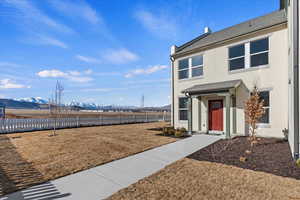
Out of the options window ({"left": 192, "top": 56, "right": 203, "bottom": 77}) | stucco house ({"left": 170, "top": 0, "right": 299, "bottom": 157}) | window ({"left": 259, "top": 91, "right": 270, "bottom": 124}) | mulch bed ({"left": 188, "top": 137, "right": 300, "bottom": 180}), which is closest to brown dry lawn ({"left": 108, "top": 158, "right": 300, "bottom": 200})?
mulch bed ({"left": 188, "top": 137, "right": 300, "bottom": 180})

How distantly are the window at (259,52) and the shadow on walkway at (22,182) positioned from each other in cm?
1103

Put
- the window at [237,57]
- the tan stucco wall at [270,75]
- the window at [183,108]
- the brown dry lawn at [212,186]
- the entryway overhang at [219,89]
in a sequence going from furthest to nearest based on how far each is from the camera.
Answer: the window at [183,108]
the window at [237,57]
the entryway overhang at [219,89]
the tan stucco wall at [270,75]
the brown dry lawn at [212,186]

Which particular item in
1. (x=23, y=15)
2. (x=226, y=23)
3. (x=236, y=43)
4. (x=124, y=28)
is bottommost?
(x=236, y=43)

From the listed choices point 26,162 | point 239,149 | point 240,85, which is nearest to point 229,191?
point 239,149

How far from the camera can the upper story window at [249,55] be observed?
916 cm

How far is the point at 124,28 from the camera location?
44.8ft

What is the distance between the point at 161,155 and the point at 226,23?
14.2m

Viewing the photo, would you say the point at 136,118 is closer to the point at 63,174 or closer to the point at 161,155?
the point at 161,155

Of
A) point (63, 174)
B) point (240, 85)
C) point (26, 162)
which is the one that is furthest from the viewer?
point (240, 85)

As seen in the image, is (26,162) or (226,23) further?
(226,23)

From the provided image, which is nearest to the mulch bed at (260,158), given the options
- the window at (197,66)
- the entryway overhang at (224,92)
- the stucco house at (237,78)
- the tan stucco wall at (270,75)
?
the stucco house at (237,78)

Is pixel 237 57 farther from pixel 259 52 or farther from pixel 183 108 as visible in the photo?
pixel 183 108

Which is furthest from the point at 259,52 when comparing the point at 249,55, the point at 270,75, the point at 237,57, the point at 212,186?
the point at 212,186

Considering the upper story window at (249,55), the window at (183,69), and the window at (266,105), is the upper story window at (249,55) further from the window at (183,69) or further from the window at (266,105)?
the window at (183,69)
